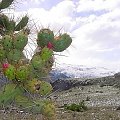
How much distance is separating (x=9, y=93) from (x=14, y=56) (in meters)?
0.56

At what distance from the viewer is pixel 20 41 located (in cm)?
580

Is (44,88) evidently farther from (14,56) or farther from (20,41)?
(20,41)

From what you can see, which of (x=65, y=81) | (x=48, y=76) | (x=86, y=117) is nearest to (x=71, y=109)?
(x=86, y=117)

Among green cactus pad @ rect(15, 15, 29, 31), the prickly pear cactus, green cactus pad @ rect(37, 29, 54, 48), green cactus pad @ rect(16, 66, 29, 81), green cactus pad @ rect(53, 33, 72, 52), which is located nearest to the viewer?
green cactus pad @ rect(16, 66, 29, 81)

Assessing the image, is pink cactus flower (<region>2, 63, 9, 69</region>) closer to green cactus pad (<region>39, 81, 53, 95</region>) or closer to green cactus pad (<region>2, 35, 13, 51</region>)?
green cactus pad (<region>2, 35, 13, 51</region>)

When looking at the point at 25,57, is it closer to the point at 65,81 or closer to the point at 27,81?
the point at 27,81

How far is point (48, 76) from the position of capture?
20.4 feet

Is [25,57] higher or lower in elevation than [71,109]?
higher

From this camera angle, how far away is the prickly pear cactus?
5.80 meters

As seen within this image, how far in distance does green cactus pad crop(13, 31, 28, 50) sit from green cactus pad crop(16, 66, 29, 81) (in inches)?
12.8

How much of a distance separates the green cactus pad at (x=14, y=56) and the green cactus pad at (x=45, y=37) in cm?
34

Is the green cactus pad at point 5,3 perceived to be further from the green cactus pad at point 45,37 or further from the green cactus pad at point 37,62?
the green cactus pad at point 37,62

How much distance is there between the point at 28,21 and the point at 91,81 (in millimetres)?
48047

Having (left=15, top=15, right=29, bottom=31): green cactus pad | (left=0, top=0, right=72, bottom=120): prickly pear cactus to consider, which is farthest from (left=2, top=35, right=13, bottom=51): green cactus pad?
(left=15, top=15, right=29, bottom=31): green cactus pad
